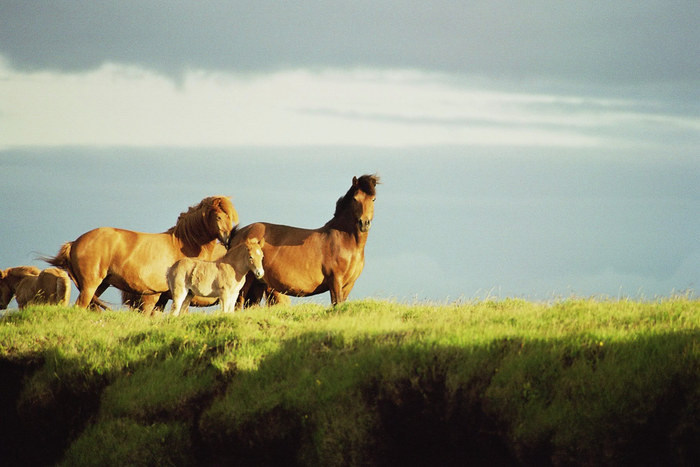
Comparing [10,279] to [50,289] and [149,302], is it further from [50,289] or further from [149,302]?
[149,302]

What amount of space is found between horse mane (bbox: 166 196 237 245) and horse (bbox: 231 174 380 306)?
39.1 inches

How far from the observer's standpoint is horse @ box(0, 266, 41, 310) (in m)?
22.3

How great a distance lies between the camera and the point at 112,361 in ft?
43.7

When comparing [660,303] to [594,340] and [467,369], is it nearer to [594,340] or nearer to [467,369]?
[594,340]

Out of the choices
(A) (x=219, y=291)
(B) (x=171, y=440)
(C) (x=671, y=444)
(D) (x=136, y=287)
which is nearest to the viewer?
(C) (x=671, y=444)

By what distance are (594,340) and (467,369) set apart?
1.79m

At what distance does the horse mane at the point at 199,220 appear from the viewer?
18297mm

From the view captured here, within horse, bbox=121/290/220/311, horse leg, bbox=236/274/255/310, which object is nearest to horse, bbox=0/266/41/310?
horse, bbox=121/290/220/311

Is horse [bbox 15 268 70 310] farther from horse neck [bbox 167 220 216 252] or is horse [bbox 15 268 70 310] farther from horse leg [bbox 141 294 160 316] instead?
horse neck [bbox 167 220 216 252]

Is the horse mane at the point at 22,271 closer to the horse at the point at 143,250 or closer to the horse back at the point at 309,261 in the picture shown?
the horse at the point at 143,250

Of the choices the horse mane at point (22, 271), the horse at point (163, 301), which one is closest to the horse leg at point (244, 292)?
the horse at point (163, 301)

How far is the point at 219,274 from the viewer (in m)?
16.4

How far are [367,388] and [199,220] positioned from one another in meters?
9.09

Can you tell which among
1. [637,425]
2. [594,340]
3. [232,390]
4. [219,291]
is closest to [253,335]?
[232,390]
